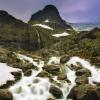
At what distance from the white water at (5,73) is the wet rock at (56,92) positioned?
24.5 feet

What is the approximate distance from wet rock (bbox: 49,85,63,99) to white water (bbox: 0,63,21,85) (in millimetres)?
7475

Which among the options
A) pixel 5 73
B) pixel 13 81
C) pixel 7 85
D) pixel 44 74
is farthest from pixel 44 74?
pixel 7 85

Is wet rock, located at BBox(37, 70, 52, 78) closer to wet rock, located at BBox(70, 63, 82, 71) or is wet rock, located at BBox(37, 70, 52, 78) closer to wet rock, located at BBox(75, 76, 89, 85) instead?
wet rock, located at BBox(75, 76, 89, 85)

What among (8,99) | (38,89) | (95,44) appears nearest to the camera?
(8,99)

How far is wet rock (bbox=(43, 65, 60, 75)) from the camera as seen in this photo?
61581mm

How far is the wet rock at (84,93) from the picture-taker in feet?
163

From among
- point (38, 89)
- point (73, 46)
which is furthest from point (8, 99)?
point (73, 46)

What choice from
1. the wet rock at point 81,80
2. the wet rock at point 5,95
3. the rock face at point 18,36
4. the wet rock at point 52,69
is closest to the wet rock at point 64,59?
the wet rock at point 52,69

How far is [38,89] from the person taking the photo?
53.5 metres

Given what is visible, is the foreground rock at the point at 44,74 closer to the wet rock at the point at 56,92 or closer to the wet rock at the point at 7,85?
the wet rock at the point at 56,92

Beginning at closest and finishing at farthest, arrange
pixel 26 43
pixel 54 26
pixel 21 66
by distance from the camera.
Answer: pixel 21 66 → pixel 26 43 → pixel 54 26

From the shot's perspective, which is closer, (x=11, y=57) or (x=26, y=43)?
(x=11, y=57)

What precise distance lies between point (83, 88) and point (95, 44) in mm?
32018

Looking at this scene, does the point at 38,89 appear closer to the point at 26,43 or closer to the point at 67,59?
the point at 67,59
